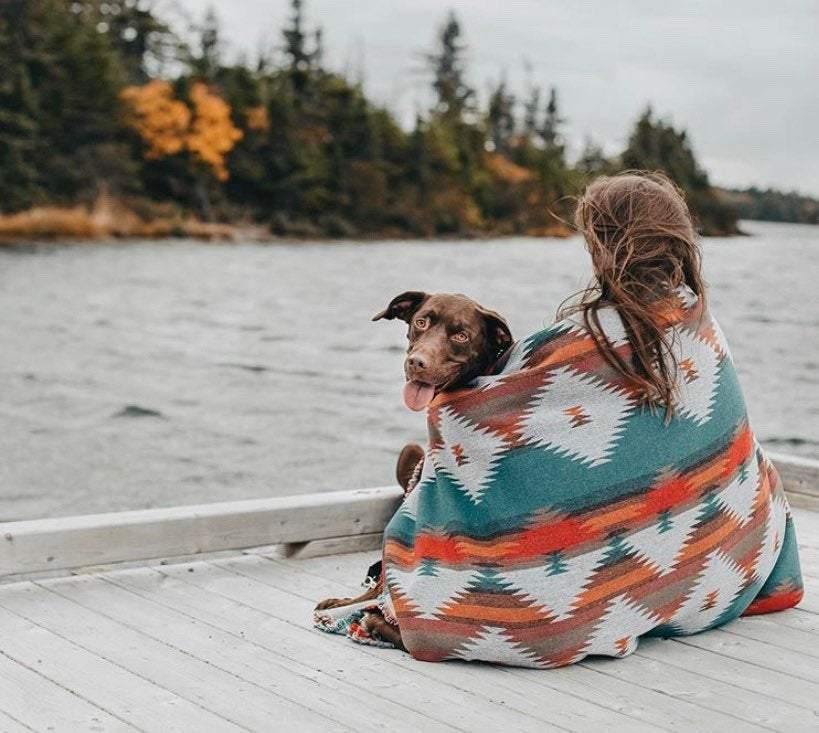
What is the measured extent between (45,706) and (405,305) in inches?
53.7

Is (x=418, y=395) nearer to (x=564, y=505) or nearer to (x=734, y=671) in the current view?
(x=564, y=505)

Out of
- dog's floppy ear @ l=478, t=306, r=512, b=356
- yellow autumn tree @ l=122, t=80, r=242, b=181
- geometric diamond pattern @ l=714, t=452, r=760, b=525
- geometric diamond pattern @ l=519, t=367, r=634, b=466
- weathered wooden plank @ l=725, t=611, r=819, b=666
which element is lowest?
weathered wooden plank @ l=725, t=611, r=819, b=666

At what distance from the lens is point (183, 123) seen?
52375mm

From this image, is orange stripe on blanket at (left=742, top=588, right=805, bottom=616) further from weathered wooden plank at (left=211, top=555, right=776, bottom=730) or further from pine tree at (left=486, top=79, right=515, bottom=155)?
pine tree at (left=486, top=79, right=515, bottom=155)

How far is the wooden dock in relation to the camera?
120 inches

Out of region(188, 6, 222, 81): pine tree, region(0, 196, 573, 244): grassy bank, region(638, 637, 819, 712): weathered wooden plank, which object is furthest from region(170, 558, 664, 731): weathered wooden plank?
region(188, 6, 222, 81): pine tree

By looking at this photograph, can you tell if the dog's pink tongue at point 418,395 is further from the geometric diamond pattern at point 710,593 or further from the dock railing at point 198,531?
the dock railing at point 198,531

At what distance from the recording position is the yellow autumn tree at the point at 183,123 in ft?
170

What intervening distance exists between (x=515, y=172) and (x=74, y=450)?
63829 millimetres

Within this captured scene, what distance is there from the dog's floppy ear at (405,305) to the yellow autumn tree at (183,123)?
164 ft

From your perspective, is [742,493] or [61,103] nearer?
[742,493]

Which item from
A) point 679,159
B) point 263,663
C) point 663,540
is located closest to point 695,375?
point 663,540

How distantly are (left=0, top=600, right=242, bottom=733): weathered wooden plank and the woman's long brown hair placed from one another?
1.34 meters

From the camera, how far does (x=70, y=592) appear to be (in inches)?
157
